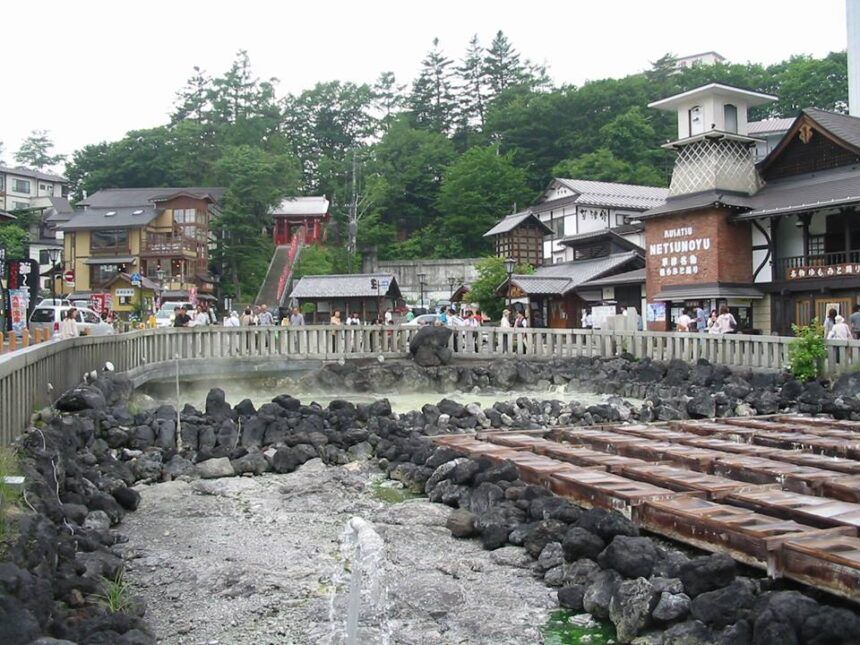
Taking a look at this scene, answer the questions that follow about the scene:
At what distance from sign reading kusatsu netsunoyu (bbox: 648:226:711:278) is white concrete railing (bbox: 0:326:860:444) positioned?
207 inches

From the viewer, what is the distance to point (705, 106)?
105ft

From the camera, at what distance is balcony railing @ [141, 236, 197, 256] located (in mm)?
53812

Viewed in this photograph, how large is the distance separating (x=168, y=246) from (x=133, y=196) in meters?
7.05

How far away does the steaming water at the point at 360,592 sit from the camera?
7.02 meters

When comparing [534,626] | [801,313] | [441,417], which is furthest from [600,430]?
[801,313]

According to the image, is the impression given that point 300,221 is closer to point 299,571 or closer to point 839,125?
point 839,125

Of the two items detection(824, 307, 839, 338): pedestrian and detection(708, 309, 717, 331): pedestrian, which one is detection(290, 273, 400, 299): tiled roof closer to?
detection(708, 309, 717, 331): pedestrian

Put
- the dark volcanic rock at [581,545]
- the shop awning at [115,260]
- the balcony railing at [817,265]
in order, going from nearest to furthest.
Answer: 1. the dark volcanic rock at [581,545]
2. the balcony railing at [817,265]
3. the shop awning at [115,260]

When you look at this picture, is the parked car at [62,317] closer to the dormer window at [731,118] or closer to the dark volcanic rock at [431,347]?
the dark volcanic rock at [431,347]

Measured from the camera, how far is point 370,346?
29.1 metres

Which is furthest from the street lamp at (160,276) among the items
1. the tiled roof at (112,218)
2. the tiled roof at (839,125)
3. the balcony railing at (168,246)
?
the tiled roof at (839,125)

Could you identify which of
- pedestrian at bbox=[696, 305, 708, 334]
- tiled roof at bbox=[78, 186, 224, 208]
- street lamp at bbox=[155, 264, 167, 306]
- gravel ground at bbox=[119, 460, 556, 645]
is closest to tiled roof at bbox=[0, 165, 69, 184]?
tiled roof at bbox=[78, 186, 224, 208]

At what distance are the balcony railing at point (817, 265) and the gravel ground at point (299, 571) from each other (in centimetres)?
2079

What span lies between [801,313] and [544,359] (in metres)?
9.38
